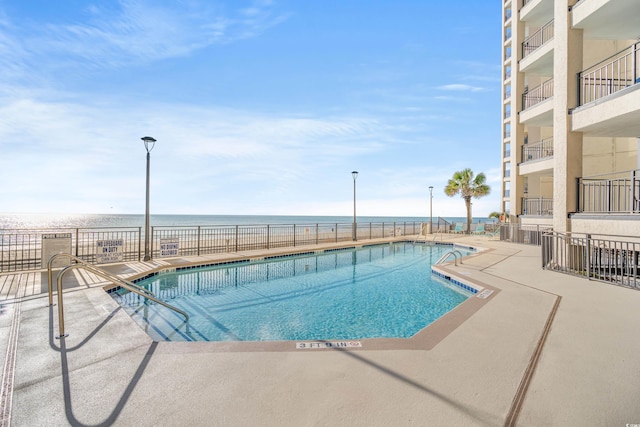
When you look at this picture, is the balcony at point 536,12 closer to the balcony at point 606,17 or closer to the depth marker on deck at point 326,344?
the balcony at point 606,17

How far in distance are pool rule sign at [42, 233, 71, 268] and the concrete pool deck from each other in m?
4.21

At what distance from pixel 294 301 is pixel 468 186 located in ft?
77.5

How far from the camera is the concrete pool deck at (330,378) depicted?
2.30 meters

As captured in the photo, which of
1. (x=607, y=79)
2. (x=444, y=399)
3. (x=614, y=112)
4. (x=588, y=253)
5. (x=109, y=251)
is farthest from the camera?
(x=109, y=251)

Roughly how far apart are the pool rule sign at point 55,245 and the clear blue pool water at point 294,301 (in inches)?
95.5

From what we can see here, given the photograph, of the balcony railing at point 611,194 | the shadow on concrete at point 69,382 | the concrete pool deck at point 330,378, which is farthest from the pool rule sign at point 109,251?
the balcony railing at point 611,194

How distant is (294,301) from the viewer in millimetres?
6914

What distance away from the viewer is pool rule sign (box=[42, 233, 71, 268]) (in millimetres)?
7992

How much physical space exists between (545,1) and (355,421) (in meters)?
18.6

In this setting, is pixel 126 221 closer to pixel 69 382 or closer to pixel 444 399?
→ pixel 69 382

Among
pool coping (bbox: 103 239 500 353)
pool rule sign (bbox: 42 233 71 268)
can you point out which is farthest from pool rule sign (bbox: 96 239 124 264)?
pool coping (bbox: 103 239 500 353)

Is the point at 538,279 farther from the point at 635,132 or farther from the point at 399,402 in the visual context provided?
the point at 399,402

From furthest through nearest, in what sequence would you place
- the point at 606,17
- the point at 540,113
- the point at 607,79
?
the point at 540,113
the point at 607,79
the point at 606,17

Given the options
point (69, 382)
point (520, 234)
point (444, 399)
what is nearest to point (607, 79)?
point (520, 234)
